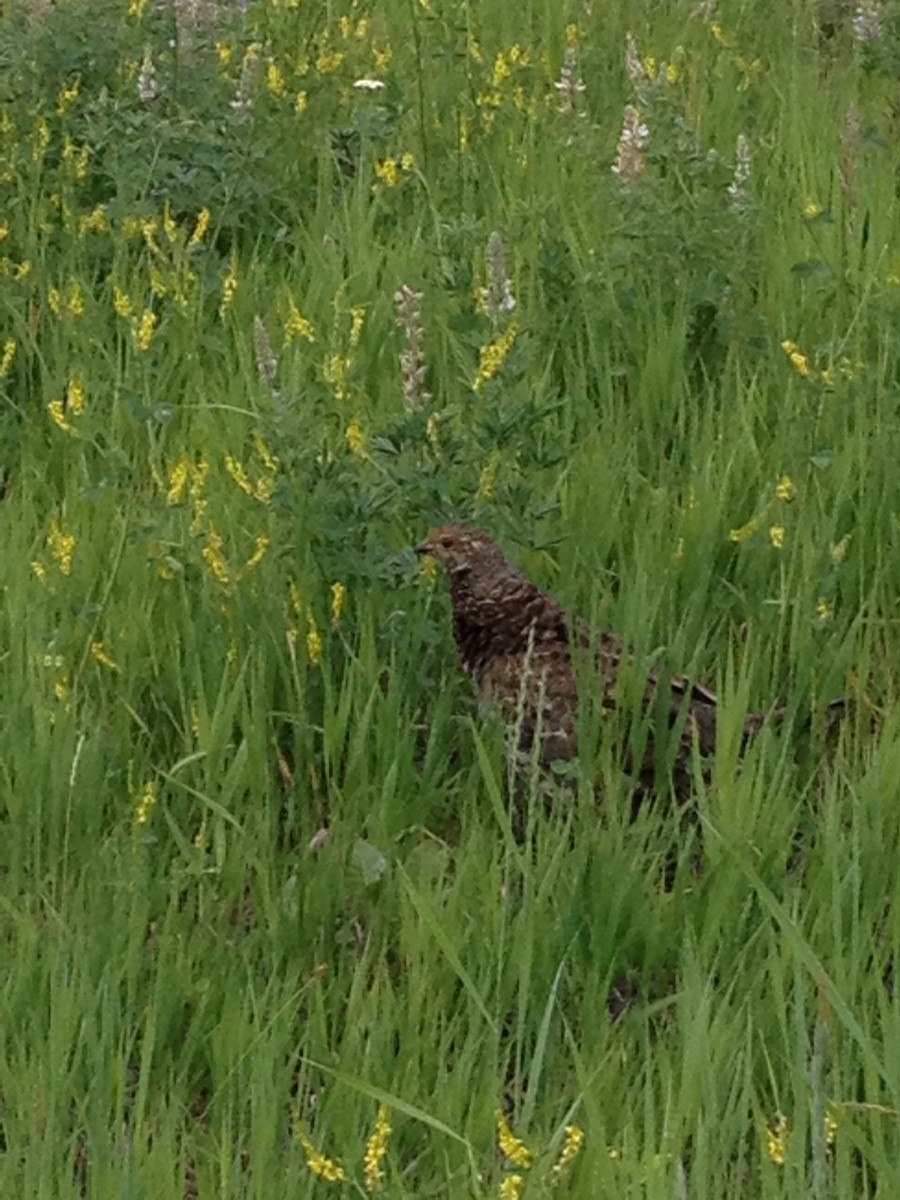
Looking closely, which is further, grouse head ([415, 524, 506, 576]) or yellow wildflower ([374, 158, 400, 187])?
yellow wildflower ([374, 158, 400, 187])

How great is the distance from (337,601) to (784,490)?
740 mm

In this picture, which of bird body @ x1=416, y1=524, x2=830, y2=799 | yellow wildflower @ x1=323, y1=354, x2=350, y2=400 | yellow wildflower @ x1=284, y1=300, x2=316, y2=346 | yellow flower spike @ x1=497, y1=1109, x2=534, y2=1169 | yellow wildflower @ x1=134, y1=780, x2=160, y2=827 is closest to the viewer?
yellow flower spike @ x1=497, y1=1109, x2=534, y2=1169

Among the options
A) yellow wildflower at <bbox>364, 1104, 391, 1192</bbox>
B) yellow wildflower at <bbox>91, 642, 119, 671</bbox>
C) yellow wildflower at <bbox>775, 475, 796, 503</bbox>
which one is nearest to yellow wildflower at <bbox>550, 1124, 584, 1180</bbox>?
yellow wildflower at <bbox>364, 1104, 391, 1192</bbox>

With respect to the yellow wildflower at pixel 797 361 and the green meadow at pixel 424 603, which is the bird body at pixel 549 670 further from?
the yellow wildflower at pixel 797 361

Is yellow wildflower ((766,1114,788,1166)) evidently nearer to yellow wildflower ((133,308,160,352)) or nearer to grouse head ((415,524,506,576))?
grouse head ((415,524,506,576))

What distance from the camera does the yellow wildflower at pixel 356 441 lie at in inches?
113

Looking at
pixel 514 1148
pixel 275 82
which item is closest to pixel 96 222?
pixel 275 82

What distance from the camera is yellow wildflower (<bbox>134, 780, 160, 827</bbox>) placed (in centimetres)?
238

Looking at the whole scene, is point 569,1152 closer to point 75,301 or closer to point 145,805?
point 145,805

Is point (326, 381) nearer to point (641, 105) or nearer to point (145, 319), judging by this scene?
point (145, 319)

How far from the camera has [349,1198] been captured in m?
1.90

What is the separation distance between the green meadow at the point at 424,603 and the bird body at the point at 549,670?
6cm

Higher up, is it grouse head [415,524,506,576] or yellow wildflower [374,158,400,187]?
yellow wildflower [374,158,400,187]

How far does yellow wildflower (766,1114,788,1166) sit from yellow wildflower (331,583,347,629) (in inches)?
43.7
